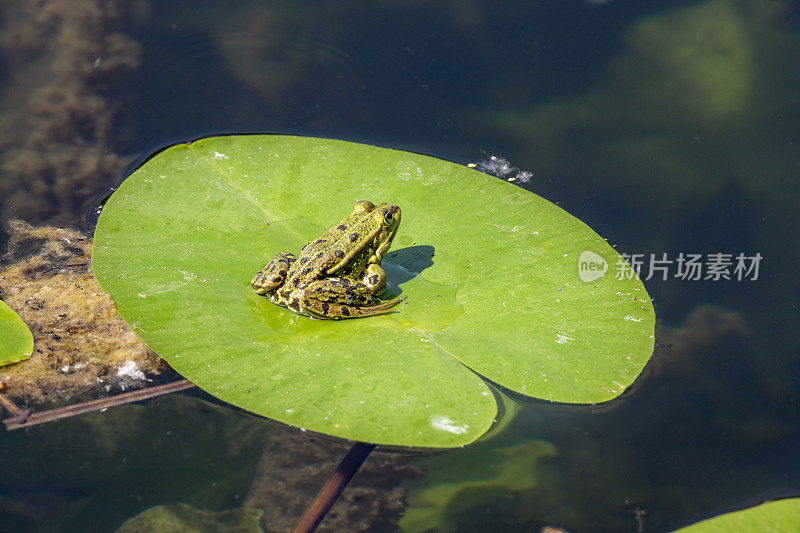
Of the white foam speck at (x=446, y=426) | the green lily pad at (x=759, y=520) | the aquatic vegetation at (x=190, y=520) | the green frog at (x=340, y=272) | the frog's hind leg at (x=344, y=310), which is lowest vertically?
the aquatic vegetation at (x=190, y=520)

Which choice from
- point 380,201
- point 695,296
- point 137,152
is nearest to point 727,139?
point 695,296

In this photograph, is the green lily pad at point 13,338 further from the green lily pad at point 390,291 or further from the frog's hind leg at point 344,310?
the frog's hind leg at point 344,310

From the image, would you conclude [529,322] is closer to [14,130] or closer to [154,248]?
[154,248]

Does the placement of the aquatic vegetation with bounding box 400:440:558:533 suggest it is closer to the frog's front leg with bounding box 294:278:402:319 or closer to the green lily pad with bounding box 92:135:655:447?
the green lily pad with bounding box 92:135:655:447

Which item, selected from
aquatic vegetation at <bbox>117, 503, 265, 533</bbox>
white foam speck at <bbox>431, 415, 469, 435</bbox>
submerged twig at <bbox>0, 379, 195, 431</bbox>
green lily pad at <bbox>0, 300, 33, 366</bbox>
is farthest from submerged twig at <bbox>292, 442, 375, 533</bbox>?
green lily pad at <bbox>0, 300, 33, 366</bbox>

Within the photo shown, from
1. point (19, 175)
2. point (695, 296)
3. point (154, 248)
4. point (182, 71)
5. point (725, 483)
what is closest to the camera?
point (725, 483)

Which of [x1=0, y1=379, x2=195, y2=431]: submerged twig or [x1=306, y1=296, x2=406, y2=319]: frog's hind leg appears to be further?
[x1=306, y1=296, x2=406, y2=319]: frog's hind leg

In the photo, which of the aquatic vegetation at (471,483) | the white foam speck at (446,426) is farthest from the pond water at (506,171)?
the white foam speck at (446,426)
